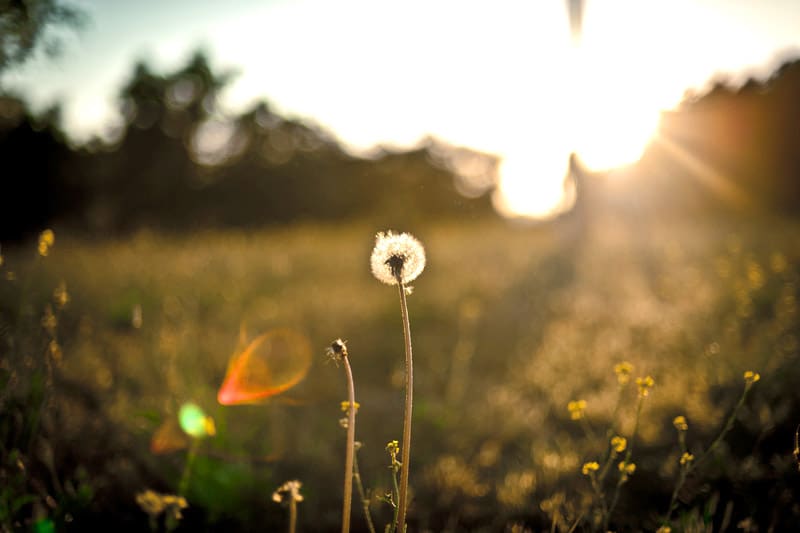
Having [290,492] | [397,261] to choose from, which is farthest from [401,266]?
[290,492]

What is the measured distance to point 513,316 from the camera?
5.84m

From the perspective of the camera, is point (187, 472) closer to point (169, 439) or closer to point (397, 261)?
point (169, 439)

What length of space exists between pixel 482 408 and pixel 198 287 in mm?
3667

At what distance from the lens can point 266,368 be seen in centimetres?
445

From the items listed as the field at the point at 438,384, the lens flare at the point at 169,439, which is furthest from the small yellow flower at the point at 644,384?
the lens flare at the point at 169,439

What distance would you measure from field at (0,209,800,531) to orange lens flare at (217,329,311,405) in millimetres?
115

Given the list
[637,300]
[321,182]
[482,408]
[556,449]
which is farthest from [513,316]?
[321,182]

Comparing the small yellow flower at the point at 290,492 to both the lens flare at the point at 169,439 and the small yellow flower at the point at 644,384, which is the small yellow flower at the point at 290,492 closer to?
the small yellow flower at the point at 644,384

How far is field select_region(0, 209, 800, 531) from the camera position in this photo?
2.70m

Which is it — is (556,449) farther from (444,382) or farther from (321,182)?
(321,182)

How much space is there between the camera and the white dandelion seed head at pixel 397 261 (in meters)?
1.57

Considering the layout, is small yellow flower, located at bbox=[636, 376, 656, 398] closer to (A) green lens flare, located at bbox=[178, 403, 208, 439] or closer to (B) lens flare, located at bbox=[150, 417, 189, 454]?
(A) green lens flare, located at bbox=[178, 403, 208, 439]

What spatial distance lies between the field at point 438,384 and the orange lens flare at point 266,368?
0.11 m

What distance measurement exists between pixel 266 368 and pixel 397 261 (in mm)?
3171
